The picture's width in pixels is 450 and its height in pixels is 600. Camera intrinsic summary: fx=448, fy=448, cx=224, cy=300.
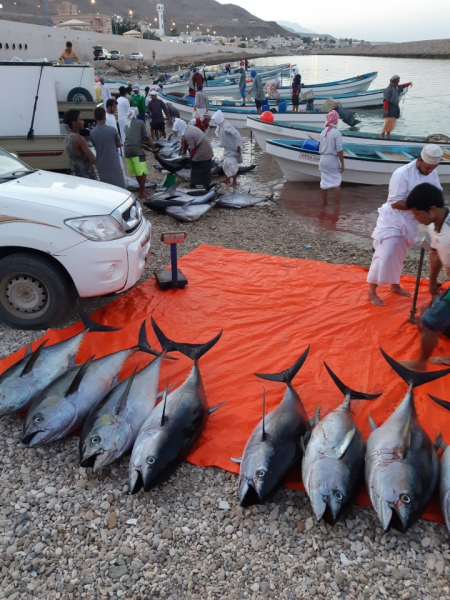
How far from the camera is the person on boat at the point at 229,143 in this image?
35.3ft

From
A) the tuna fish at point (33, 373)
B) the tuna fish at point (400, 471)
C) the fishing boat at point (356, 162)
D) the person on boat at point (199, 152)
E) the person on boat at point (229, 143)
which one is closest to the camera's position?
the tuna fish at point (400, 471)

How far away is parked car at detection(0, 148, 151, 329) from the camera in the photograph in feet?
13.8

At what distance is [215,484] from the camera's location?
3037mm

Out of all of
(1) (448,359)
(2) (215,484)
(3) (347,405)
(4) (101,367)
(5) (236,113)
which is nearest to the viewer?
(2) (215,484)

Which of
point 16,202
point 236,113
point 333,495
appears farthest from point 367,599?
point 236,113

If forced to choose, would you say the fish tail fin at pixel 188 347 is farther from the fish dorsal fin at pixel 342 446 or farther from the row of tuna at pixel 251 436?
the fish dorsal fin at pixel 342 446

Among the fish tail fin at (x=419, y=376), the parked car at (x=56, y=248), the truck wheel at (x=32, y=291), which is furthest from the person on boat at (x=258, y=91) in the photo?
the fish tail fin at (x=419, y=376)

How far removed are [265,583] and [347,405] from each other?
1411 millimetres

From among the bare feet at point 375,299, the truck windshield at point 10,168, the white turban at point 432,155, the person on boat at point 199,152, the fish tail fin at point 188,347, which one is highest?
the white turban at point 432,155

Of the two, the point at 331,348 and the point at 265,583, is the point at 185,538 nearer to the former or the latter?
the point at 265,583

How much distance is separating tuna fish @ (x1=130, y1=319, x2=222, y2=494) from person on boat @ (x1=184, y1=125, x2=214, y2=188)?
287 inches

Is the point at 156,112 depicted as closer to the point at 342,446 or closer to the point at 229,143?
the point at 229,143

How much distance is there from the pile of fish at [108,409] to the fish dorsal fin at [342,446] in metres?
0.98

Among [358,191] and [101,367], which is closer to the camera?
[101,367]
